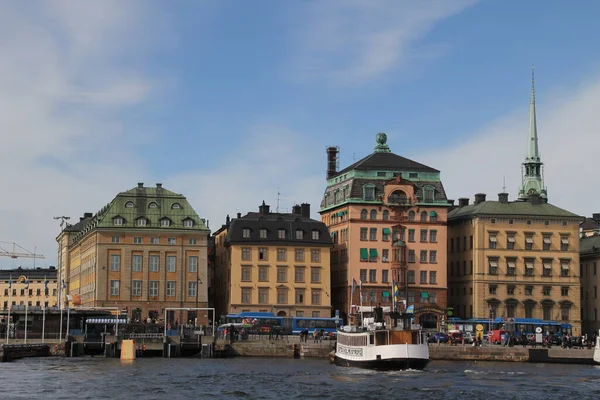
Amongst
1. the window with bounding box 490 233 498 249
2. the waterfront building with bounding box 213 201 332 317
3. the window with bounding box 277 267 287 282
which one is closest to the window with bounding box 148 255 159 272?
the waterfront building with bounding box 213 201 332 317

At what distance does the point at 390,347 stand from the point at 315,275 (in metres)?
69.5

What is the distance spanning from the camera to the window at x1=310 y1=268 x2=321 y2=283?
18950 cm

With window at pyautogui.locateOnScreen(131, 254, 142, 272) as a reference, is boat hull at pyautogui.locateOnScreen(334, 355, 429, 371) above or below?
below

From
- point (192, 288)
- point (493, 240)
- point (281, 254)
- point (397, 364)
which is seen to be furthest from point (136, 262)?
point (397, 364)

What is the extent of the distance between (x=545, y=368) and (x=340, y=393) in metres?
41.1

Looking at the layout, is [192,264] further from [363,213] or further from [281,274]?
[363,213]

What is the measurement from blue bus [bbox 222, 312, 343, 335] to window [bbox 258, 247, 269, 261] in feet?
34.3

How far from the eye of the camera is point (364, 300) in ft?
618

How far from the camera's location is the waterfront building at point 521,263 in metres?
192

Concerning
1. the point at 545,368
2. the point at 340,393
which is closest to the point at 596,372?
the point at 545,368

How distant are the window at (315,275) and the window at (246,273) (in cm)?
960

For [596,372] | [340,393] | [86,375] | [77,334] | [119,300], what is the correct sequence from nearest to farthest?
1. [340,393]
2. [86,375]
3. [596,372]
4. [77,334]
5. [119,300]

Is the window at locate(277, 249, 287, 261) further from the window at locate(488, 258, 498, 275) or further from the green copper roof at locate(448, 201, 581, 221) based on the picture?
the window at locate(488, 258, 498, 275)

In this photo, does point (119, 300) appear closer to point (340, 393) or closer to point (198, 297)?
point (198, 297)
